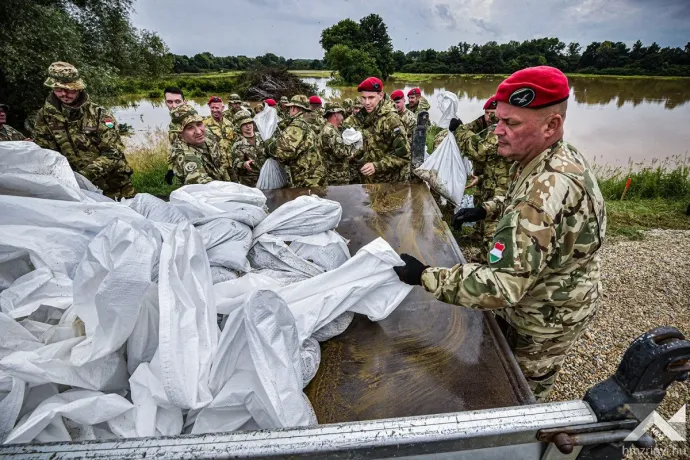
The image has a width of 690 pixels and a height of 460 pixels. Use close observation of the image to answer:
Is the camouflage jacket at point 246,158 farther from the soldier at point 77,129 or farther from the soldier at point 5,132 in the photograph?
the soldier at point 5,132

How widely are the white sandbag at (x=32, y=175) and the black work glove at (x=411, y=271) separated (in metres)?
1.82

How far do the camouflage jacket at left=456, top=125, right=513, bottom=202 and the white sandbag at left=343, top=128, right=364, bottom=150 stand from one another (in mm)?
1545

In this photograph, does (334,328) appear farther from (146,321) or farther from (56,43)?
(56,43)

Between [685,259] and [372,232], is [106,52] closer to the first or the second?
[372,232]

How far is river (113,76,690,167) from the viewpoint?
11.1m

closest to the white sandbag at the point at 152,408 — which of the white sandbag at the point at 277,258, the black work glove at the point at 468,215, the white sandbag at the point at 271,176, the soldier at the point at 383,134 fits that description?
the white sandbag at the point at 277,258

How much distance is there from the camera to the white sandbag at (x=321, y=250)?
6.23 ft

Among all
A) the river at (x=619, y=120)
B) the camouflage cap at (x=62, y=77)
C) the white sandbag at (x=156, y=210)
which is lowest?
the river at (x=619, y=120)

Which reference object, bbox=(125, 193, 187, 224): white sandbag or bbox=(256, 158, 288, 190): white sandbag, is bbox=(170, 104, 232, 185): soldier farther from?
bbox=(125, 193, 187, 224): white sandbag

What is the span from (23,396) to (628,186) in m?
9.15

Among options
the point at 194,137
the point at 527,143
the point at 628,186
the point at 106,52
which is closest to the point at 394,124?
the point at 194,137

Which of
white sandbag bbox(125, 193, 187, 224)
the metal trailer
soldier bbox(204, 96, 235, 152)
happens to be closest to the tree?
soldier bbox(204, 96, 235, 152)

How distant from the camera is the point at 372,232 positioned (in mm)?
2578

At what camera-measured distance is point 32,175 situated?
1.82 m
